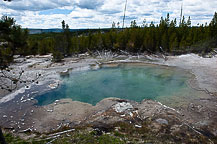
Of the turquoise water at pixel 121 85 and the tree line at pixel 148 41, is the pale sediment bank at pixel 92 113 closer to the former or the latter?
the turquoise water at pixel 121 85

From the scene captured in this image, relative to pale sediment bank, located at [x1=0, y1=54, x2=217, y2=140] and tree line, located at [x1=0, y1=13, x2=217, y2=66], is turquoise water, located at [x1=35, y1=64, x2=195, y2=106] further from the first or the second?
tree line, located at [x1=0, y1=13, x2=217, y2=66]

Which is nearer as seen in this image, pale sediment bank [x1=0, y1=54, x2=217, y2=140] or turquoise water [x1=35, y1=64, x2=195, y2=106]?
pale sediment bank [x1=0, y1=54, x2=217, y2=140]

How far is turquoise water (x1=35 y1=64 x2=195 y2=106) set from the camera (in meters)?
18.4

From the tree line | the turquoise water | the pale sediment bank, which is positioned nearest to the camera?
the pale sediment bank

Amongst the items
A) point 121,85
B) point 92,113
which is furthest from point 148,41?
point 92,113

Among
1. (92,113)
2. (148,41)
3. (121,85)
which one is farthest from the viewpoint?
(148,41)

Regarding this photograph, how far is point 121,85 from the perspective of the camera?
22844 millimetres

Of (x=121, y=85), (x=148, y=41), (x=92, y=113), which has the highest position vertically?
(x=148, y=41)

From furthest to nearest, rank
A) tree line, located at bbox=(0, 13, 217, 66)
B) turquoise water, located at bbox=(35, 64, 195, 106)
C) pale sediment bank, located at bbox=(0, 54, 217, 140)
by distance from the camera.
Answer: tree line, located at bbox=(0, 13, 217, 66), turquoise water, located at bbox=(35, 64, 195, 106), pale sediment bank, located at bbox=(0, 54, 217, 140)

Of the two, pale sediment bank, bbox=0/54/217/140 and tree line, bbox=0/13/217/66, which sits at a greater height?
tree line, bbox=0/13/217/66

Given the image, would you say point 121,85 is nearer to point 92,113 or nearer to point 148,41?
point 92,113

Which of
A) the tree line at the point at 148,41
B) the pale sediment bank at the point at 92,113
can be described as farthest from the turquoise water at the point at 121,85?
the tree line at the point at 148,41

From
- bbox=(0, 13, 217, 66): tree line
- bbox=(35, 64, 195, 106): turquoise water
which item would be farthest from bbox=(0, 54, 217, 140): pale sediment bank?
bbox=(0, 13, 217, 66): tree line

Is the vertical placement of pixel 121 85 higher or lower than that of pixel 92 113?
higher
